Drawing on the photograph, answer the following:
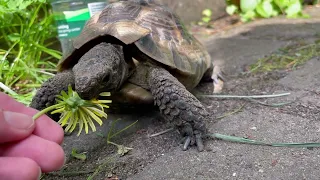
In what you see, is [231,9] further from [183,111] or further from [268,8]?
[183,111]

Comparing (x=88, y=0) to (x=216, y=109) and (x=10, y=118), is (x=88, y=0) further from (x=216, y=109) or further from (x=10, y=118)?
(x=10, y=118)

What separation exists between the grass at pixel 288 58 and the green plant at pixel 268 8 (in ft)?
5.50

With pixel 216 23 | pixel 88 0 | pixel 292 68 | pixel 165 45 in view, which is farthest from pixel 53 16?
pixel 216 23

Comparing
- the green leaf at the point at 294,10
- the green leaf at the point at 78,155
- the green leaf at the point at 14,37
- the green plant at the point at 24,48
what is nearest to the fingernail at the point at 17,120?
the green leaf at the point at 78,155

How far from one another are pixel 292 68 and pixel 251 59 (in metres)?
0.50

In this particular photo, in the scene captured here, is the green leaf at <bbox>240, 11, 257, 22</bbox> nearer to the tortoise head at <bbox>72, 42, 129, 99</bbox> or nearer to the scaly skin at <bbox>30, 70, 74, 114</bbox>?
the tortoise head at <bbox>72, 42, 129, 99</bbox>

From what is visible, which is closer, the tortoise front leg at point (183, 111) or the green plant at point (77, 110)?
the green plant at point (77, 110)

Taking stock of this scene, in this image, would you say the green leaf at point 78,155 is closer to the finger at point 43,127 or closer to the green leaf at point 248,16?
the finger at point 43,127

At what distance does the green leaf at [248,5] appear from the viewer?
4.80m

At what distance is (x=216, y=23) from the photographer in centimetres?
496

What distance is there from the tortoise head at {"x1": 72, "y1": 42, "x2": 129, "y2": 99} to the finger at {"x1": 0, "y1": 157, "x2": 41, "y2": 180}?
1.91 feet

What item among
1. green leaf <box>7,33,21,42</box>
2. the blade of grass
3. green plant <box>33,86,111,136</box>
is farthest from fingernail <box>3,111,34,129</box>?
green leaf <box>7,33,21,42</box>

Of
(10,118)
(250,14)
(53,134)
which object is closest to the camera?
(10,118)

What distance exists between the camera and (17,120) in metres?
0.97
